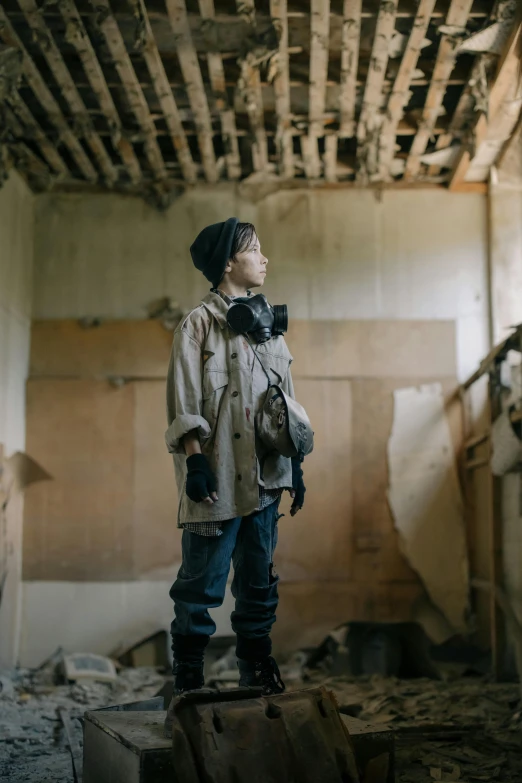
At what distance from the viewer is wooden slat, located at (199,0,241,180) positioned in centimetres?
386

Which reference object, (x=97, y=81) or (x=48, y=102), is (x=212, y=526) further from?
(x=48, y=102)

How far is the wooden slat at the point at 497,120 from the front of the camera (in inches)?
156

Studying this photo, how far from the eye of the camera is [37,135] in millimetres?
4844

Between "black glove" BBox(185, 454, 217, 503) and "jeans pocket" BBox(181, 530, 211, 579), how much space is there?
0.13 m

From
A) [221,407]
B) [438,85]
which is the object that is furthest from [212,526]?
[438,85]

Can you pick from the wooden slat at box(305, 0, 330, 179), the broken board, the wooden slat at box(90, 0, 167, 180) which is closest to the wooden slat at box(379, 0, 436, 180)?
the wooden slat at box(305, 0, 330, 179)

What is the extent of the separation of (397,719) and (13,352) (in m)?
3.04

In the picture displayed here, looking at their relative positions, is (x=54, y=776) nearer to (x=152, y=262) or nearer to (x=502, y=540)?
(x=502, y=540)

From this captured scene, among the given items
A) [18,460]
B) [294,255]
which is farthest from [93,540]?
[294,255]

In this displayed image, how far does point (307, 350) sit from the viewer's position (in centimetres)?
535

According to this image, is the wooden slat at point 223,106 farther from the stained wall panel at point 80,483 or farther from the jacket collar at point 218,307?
the jacket collar at point 218,307

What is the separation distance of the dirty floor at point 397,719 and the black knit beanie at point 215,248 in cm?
176

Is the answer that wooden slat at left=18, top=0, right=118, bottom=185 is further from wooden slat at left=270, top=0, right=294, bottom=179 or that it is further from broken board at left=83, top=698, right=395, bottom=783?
broken board at left=83, top=698, right=395, bottom=783

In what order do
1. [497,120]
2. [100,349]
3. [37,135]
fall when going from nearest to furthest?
[497,120]
[37,135]
[100,349]
